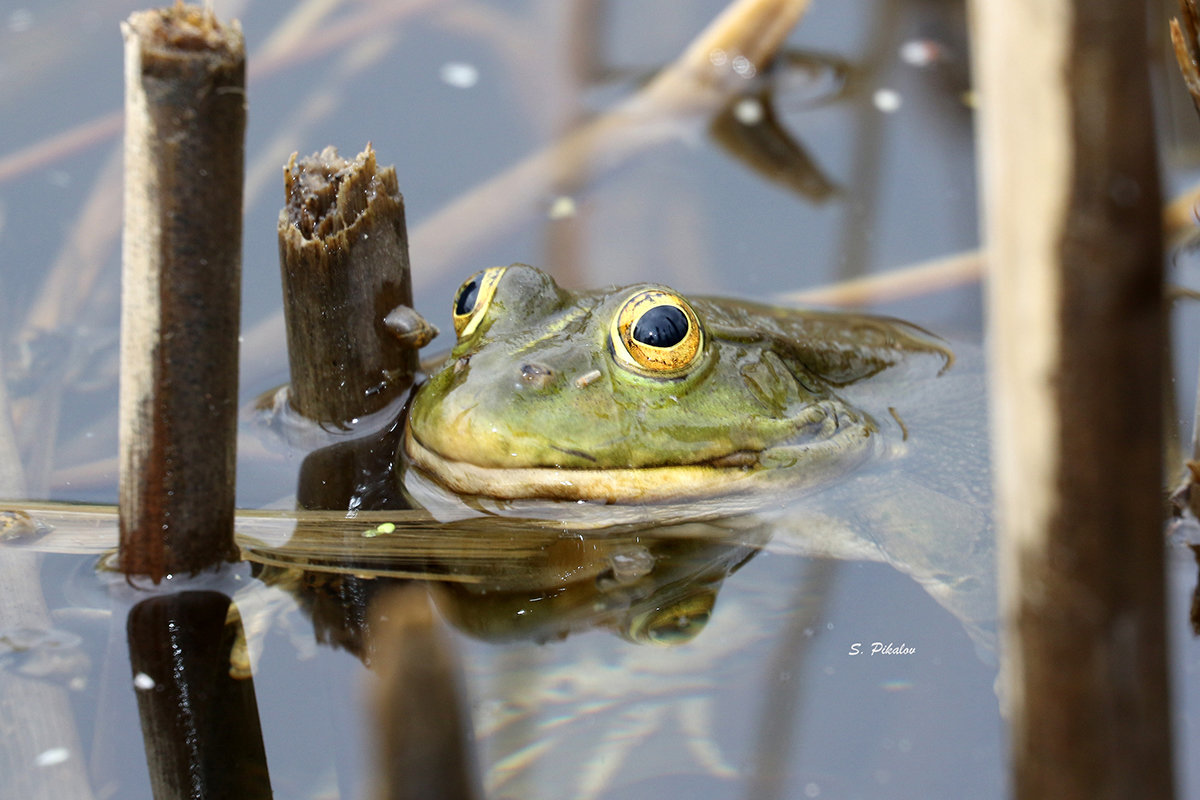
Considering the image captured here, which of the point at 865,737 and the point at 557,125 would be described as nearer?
the point at 865,737

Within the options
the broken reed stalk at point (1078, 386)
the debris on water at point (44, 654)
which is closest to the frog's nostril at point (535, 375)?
the debris on water at point (44, 654)

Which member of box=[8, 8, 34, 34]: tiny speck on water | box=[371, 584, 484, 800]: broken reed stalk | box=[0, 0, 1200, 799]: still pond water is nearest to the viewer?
box=[371, 584, 484, 800]: broken reed stalk

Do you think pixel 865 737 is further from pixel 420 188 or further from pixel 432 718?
pixel 420 188

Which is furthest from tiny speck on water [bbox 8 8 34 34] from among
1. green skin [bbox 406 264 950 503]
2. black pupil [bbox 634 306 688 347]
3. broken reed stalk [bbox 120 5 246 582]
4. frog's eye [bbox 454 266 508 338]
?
black pupil [bbox 634 306 688 347]

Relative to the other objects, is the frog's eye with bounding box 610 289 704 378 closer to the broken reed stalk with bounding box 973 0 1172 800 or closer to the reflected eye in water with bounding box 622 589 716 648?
the reflected eye in water with bounding box 622 589 716 648

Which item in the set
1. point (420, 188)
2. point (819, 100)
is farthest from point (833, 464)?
point (819, 100)

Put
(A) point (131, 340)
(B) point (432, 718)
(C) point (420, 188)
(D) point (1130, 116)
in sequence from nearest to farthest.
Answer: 1. (D) point (1130, 116)
2. (B) point (432, 718)
3. (A) point (131, 340)
4. (C) point (420, 188)
